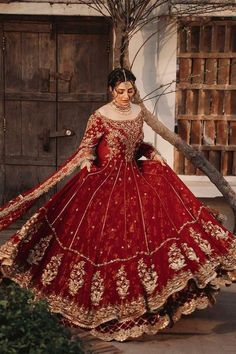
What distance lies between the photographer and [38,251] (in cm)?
568

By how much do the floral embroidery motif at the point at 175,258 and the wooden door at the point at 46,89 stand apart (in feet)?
11.8

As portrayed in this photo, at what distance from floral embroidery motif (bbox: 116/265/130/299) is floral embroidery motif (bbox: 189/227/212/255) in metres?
0.59

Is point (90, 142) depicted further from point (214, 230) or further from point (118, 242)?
point (214, 230)

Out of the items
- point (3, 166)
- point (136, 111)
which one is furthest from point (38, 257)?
point (3, 166)

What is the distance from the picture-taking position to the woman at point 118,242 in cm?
541

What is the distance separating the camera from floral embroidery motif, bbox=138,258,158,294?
212 inches

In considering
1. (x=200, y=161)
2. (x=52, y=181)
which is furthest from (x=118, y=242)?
(x=200, y=161)

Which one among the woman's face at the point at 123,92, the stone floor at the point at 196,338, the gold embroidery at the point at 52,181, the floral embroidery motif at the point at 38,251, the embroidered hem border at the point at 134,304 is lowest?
the stone floor at the point at 196,338

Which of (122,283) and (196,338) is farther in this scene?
(196,338)

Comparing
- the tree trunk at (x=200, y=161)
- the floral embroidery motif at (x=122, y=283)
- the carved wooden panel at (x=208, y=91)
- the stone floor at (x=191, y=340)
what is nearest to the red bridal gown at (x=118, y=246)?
the floral embroidery motif at (x=122, y=283)

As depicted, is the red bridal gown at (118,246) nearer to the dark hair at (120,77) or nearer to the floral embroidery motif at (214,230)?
the floral embroidery motif at (214,230)

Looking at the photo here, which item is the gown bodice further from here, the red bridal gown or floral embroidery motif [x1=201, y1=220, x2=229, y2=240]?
floral embroidery motif [x1=201, y1=220, x2=229, y2=240]

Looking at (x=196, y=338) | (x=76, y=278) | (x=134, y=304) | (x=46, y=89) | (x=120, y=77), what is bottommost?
(x=196, y=338)

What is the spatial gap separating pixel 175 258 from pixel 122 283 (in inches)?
16.8
